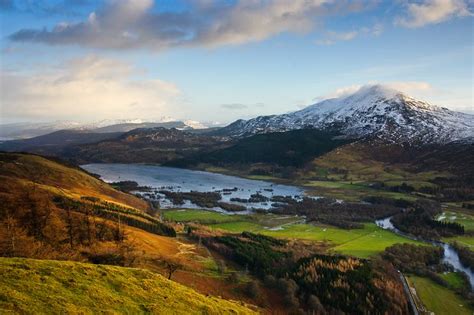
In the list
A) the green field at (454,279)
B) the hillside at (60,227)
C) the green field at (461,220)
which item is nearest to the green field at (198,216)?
the hillside at (60,227)

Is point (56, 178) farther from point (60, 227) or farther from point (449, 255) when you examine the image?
point (449, 255)

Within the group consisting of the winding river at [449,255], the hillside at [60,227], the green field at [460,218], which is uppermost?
the hillside at [60,227]

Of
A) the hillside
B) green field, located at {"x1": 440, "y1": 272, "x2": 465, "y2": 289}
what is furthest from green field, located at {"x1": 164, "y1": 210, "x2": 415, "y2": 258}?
the hillside

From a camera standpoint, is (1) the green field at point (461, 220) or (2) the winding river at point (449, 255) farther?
(1) the green field at point (461, 220)

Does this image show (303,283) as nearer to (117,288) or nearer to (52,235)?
(52,235)

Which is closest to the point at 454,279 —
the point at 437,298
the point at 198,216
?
the point at 437,298

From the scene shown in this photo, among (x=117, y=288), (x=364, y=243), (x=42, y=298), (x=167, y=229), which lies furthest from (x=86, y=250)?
(x=364, y=243)

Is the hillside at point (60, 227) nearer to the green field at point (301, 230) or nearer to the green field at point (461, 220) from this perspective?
the green field at point (301, 230)
